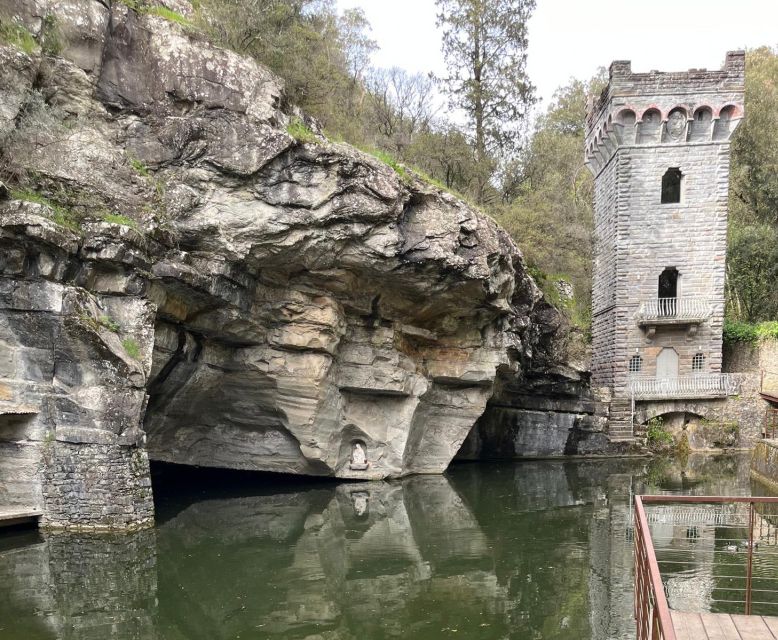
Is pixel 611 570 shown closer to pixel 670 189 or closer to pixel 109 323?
pixel 109 323

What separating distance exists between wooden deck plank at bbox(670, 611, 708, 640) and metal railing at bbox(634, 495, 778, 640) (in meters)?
0.21

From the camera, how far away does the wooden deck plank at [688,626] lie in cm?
478

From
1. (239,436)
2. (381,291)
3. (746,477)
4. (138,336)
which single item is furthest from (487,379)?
(138,336)

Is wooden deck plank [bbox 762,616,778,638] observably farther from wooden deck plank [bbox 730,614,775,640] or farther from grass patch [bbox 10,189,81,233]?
grass patch [bbox 10,189,81,233]

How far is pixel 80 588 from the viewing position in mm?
8773

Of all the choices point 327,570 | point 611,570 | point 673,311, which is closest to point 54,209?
point 327,570

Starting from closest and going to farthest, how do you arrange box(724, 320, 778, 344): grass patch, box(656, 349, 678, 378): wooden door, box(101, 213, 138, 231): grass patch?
box(101, 213, 138, 231): grass patch → box(656, 349, 678, 378): wooden door → box(724, 320, 778, 344): grass patch

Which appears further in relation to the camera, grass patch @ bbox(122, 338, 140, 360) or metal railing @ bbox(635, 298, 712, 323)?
metal railing @ bbox(635, 298, 712, 323)

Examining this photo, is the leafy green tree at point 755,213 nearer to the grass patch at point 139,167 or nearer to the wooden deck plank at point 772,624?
the grass patch at point 139,167

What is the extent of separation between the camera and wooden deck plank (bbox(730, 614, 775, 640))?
4.79 meters

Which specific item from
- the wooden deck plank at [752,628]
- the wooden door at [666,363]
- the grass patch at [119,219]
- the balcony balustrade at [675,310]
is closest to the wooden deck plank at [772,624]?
the wooden deck plank at [752,628]

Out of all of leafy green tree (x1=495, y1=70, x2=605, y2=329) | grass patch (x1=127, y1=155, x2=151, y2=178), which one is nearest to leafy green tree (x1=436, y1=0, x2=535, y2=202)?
leafy green tree (x1=495, y1=70, x2=605, y2=329)

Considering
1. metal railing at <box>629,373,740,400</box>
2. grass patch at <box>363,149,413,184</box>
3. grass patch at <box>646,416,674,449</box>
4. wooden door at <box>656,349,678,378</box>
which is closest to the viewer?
grass patch at <box>363,149,413,184</box>

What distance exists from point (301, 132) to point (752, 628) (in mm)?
12148
